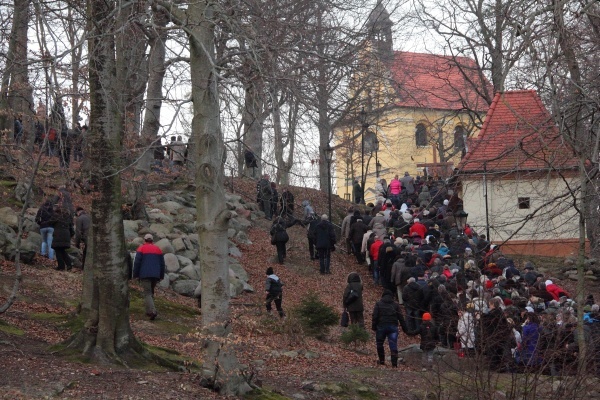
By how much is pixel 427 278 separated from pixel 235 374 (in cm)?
976

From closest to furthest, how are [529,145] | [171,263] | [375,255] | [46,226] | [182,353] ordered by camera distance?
[529,145] → [182,353] → [46,226] → [171,263] → [375,255]

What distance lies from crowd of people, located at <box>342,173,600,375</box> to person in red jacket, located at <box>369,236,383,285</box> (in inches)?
1.4

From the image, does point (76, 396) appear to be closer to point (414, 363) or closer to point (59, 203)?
point (414, 363)

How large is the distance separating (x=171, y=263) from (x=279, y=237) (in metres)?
4.68

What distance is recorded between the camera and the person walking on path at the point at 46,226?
2142cm

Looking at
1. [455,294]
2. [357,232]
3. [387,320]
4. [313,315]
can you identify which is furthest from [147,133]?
[455,294]

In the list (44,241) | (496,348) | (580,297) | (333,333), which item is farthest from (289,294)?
(580,297)

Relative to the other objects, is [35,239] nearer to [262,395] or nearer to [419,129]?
[262,395]

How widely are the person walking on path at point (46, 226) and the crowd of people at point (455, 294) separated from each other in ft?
24.7

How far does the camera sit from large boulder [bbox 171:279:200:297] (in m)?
23.2

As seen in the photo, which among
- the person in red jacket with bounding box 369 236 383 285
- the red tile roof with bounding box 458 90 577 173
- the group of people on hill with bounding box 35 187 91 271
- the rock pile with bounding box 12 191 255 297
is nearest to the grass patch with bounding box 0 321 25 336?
the group of people on hill with bounding box 35 187 91 271

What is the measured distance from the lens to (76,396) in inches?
434

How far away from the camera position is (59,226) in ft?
69.9

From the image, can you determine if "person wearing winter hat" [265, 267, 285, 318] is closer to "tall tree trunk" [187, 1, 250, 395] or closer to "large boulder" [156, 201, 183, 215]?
"large boulder" [156, 201, 183, 215]
